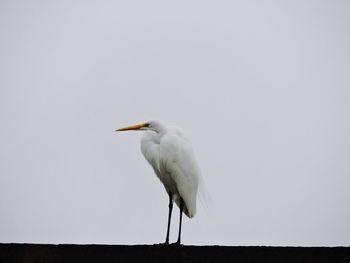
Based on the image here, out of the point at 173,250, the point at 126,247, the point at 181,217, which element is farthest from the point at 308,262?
the point at 181,217

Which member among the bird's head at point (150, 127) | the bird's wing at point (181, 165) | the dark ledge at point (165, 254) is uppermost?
the bird's head at point (150, 127)

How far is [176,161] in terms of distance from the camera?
6.59 meters

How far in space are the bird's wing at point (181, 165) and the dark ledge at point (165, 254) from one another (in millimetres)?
2999

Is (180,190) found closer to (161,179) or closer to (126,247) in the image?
(161,179)

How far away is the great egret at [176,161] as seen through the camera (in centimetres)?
659

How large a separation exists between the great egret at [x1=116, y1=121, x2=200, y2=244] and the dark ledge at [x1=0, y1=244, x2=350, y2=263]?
288 centimetres

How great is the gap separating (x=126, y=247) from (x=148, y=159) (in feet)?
11.2

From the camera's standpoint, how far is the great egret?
659cm

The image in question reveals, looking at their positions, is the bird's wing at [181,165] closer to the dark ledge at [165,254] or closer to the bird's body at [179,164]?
the bird's body at [179,164]

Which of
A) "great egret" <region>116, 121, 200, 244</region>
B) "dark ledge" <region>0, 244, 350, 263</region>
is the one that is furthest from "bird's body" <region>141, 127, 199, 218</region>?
"dark ledge" <region>0, 244, 350, 263</region>

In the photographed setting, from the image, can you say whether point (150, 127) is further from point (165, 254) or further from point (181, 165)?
point (165, 254)

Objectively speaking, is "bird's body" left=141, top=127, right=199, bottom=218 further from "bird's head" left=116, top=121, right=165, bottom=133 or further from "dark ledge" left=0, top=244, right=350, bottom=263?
"dark ledge" left=0, top=244, right=350, bottom=263

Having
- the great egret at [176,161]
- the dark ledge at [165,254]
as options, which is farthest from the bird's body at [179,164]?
the dark ledge at [165,254]

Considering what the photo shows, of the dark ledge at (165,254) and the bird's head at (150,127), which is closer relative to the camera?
the dark ledge at (165,254)
